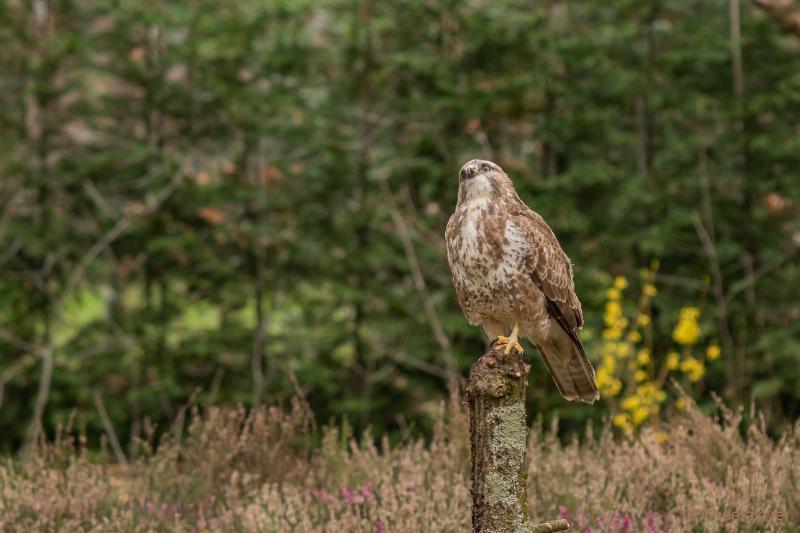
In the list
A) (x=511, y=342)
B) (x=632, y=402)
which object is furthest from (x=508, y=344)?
(x=632, y=402)

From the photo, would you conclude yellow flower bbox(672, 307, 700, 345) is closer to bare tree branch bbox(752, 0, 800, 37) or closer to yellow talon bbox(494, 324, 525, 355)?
bare tree branch bbox(752, 0, 800, 37)

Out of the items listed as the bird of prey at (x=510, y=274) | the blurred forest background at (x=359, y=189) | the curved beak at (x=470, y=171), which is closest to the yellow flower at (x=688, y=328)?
the blurred forest background at (x=359, y=189)

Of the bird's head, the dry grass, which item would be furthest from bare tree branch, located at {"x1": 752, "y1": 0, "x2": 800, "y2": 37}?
the bird's head

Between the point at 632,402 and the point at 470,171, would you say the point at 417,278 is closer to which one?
the point at 632,402

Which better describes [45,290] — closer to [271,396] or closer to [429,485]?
[271,396]

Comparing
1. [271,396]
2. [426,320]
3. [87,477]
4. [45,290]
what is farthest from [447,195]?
[87,477]

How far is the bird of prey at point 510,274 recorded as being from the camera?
3.48m

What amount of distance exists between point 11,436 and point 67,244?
155 centimetres

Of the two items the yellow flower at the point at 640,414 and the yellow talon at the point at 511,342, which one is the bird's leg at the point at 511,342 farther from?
the yellow flower at the point at 640,414

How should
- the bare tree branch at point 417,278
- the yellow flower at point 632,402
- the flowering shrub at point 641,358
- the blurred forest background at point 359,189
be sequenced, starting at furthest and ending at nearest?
1. the blurred forest background at point 359,189
2. the bare tree branch at point 417,278
3. the flowering shrub at point 641,358
4. the yellow flower at point 632,402

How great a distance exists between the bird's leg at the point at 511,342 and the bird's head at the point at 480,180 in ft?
1.66

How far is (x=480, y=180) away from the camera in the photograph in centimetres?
357

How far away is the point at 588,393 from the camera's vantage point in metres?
3.78

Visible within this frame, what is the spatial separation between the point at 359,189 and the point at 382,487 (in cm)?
362
